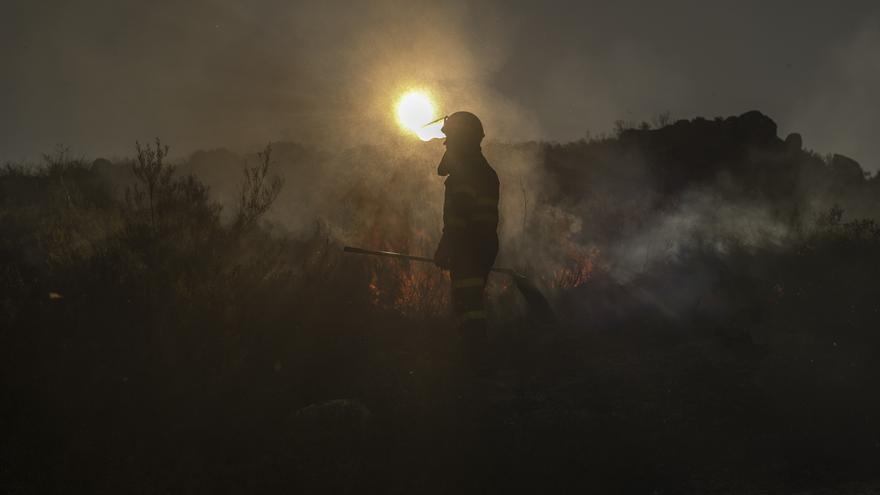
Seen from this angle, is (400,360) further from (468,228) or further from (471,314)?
(468,228)

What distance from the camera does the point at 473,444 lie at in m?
4.70

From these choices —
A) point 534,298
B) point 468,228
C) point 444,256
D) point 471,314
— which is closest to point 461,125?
point 468,228

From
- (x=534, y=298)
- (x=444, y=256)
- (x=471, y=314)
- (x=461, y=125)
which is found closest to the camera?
(x=471, y=314)

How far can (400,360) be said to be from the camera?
6270 millimetres

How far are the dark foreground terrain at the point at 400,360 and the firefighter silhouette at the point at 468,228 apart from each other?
42 centimetres

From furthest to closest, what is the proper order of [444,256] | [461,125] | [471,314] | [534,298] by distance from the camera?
1. [534,298]
2. [461,125]
3. [444,256]
4. [471,314]

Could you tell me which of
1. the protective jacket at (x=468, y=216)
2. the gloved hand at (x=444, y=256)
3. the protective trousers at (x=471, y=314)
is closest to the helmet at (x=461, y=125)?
the protective jacket at (x=468, y=216)

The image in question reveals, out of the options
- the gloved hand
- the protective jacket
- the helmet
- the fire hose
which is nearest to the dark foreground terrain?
the fire hose

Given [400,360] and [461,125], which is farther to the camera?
[461,125]

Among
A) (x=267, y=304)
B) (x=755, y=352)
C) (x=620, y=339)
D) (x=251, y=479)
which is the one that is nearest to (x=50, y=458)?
(x=251, y=479)

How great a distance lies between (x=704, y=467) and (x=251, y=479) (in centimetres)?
300

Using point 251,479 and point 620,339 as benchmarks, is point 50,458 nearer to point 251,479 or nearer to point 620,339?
point 251,479

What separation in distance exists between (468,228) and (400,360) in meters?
1.39

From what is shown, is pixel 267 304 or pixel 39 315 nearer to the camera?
pixel 39 315
